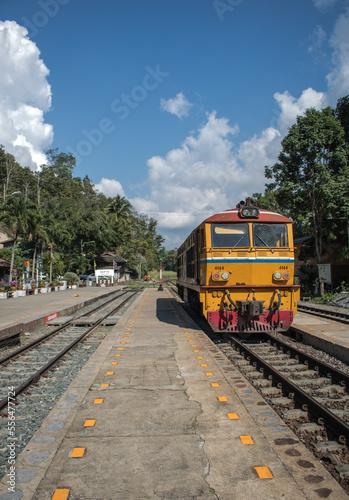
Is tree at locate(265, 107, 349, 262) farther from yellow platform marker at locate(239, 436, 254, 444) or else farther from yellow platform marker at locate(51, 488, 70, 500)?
yellow platform marker at locate(51, 488, 70, 500)

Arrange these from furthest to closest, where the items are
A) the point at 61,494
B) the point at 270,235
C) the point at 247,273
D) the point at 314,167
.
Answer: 1. the point at 314,167
2. the point at 270,235
3. the point at 247,273
4. the point at 61,494

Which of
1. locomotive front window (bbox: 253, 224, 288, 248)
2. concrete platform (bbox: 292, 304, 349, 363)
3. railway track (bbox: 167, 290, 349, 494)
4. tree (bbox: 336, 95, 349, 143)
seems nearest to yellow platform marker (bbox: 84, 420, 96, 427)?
railway track (bbox: 167, 290, 349, 494)

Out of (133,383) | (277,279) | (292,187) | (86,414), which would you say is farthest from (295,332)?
(292,187)

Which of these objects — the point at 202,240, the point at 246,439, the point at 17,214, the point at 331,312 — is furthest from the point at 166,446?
the point at 17,214

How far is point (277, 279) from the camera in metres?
9.59

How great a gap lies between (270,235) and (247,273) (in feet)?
4.22

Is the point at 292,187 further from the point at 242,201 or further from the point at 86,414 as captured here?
the point at 86,414

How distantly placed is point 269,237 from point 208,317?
2.74 m

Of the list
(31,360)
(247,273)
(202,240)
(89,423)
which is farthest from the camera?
(202,240)

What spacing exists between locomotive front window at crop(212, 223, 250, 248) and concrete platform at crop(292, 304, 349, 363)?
291 centimetres

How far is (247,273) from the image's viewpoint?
9.58 metres

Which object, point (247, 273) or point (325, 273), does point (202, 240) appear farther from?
point (325, 273)

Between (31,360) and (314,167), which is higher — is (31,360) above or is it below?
below

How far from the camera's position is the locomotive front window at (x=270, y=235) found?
985cm
